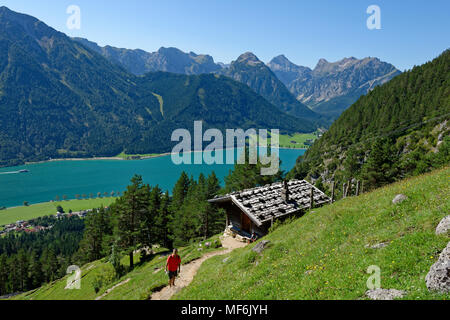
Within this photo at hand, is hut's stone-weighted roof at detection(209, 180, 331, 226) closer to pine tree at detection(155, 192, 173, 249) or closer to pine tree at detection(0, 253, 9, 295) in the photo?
pine tree at detection(155, 192, 173, 249)

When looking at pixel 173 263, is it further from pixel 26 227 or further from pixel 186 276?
pixel 26 227

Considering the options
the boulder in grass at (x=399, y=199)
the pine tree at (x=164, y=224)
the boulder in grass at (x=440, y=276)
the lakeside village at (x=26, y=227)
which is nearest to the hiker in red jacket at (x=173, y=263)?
the boulder in grass at (x=440, y=276)

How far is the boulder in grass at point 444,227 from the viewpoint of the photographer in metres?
8.30

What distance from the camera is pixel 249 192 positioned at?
30.6 m

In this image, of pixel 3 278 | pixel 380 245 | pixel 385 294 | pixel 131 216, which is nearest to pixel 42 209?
pixel 3 278

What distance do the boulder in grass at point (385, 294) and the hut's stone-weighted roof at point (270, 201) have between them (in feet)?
60.4

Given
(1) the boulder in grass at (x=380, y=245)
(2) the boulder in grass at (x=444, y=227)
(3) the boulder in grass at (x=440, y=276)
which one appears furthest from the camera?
(1) the boulder in grass at (x=380, y=245)

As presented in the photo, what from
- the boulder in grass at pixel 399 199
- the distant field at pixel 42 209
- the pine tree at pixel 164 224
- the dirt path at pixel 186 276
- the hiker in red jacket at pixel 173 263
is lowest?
the distant field at pixel 42 209

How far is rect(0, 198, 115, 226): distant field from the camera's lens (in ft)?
563

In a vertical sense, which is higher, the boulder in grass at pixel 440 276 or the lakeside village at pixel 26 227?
the boulder in grass at pixel 440 276

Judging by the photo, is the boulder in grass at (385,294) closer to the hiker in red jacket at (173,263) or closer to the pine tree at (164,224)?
the hiker in red jacket at (173,263)

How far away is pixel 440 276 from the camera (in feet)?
20.7

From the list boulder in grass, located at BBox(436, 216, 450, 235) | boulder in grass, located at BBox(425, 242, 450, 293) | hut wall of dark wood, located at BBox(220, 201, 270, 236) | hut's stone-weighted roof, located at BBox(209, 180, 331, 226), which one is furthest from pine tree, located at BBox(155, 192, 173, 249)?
boulder in grass, located at BBox(425, 242, 450, 293)
